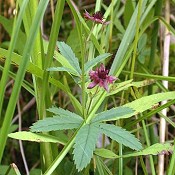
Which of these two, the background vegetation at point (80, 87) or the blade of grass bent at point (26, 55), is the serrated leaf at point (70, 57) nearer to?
the background vegetation at point (80, 87)

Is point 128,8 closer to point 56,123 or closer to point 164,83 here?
point 164,83

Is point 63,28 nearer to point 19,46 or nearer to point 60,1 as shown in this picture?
point 19,46

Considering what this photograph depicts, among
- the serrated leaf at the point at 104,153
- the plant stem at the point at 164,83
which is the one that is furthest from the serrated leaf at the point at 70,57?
the plant stem at the point at 164,83

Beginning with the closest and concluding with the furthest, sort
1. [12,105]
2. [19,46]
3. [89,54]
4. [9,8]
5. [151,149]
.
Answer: [12,105], [151,149], [89,54], [19,46], [9,8]

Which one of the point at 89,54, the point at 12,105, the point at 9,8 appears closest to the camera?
the point at 12,105

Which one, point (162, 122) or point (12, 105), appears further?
point (162, 122)

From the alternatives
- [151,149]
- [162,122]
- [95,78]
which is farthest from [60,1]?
[162,122]
